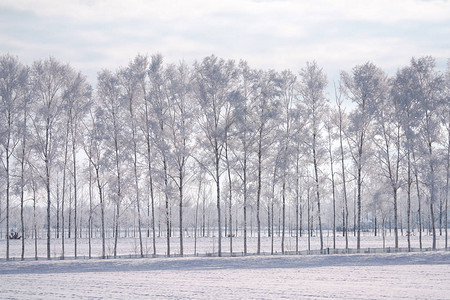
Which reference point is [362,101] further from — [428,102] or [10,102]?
[10,102]

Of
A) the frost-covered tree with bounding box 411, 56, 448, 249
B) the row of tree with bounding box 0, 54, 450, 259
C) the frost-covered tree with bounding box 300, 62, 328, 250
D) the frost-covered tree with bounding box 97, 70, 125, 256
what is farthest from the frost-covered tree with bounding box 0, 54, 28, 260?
the frost-covered tree with bounding box 411, 56, 448, 249

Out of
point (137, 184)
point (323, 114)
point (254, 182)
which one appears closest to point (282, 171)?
point (254, 182)

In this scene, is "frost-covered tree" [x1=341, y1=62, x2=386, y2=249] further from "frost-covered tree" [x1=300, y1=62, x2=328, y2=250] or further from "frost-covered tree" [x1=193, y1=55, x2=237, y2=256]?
"frost-covered tree" [x1=193, y1=55, x2=237, y2=256]

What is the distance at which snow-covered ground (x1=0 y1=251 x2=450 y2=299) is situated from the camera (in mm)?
18891

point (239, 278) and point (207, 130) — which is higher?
point (207, 130)

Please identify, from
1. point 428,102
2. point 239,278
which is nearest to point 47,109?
point 239,278

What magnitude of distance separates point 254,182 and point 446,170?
627 inches

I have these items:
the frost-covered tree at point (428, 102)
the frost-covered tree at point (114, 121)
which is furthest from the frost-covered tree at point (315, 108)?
the frost-covered tree at point (114, 121)

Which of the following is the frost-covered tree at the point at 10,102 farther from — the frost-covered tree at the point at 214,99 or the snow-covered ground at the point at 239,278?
the frost-covered tree at the point at 214,99

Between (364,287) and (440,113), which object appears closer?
→ (364,287)

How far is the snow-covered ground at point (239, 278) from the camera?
1889cm

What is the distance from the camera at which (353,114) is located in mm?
38625

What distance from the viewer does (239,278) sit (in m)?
24.4

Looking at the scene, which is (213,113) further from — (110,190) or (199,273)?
(199,273)
